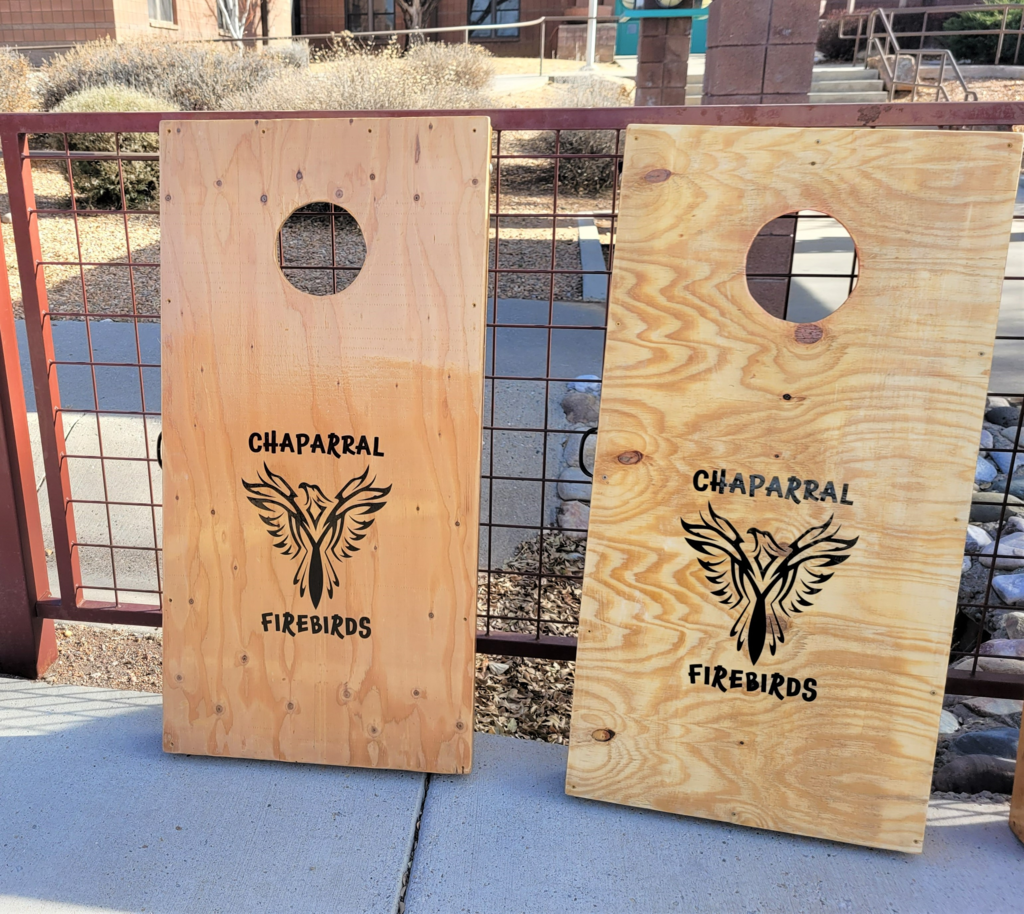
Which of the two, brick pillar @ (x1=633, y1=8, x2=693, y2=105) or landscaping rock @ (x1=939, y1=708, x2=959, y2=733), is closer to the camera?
landscaping rock @ (x1=939, y1=708, x2=959, y2=733)

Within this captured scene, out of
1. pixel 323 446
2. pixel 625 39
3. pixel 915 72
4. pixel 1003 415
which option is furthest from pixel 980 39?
pixel 323 446

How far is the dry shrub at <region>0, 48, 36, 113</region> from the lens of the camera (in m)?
12.6

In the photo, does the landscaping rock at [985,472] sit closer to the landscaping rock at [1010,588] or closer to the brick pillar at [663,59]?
the landscaping rock at [1010,588]

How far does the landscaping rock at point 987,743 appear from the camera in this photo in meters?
2.73

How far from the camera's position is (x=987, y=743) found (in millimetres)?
2764

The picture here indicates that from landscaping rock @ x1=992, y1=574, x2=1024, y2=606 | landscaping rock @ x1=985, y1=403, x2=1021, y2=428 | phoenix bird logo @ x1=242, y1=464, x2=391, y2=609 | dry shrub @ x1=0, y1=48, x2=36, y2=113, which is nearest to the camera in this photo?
phoenix bird logo @ x1=242, y1=464, x2=391, y2=609

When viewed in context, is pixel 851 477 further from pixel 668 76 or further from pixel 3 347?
pixel 668 76

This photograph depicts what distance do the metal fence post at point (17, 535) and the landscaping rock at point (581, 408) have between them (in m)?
2.92

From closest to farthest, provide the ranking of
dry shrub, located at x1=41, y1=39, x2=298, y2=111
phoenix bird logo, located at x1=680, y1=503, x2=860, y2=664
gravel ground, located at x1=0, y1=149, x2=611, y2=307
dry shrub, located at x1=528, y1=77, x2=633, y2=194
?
1. phoenix bird logo, located at x1=680, y1=503, x2=860, y2=664
2. gravel ground, located at x1=0, y1=149, x2=611, y2=307
3. dry shrub, located at x1=528, y1=77, x2=633, y2=194
4. dry shrub, located at x1=41, y1=39, x2=298, y2=111

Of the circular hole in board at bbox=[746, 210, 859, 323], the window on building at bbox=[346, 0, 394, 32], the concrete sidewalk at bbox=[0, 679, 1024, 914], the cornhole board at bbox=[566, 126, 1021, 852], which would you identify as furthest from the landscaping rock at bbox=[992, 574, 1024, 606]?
the window on building at bbox=[346, 0, 394, 32]

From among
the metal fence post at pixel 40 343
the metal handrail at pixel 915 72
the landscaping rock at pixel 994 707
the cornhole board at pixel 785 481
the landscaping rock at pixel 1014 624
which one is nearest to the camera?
the cornhole board at pixel 785 481

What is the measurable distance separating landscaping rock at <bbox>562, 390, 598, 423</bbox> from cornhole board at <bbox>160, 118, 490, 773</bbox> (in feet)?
9.01

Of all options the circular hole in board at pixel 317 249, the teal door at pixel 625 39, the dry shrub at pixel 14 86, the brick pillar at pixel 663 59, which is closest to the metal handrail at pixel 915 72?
the brick pillar at pixel 663 59

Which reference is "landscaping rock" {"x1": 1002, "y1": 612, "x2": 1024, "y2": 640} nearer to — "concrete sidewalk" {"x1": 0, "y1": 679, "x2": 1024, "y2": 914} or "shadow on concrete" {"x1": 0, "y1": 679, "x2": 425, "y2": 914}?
"concrete sidewalk" {"x1": 0, "y1": 679, "x2": 1024, "y2": 914}
